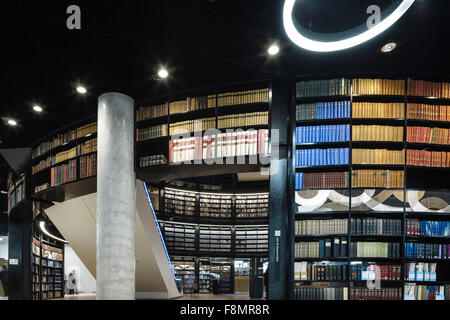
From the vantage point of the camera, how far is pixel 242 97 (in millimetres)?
5160

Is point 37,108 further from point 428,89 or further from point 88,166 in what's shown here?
point 428,89

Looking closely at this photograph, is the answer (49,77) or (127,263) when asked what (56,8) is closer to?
(49,77)

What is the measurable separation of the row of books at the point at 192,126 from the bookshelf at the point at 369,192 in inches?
47.7

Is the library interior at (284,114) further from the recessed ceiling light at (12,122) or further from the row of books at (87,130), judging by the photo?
the recessed ceiling light at (12,122)

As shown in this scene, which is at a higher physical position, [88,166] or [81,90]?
[81,90]

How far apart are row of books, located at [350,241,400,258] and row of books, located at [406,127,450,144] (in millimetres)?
1360

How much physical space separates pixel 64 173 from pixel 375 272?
5.11 metres

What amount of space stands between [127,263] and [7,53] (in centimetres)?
315

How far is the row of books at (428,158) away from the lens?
469 cm

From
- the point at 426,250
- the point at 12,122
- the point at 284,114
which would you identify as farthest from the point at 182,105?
the point at 426,250

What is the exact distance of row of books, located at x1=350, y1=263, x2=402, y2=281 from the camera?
177 inches

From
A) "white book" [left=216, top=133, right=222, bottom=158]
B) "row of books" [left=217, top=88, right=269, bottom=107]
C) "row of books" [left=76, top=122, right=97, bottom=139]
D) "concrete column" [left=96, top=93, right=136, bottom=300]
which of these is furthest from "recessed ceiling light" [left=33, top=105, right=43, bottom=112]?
"white book" [left=216, top=133, right=222, bottom=158]
